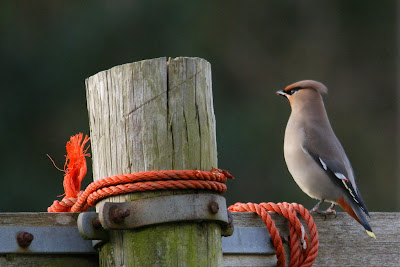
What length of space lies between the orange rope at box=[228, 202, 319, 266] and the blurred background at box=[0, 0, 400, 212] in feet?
24.8

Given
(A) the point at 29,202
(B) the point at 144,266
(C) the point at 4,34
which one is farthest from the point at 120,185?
(C) the point at 4,34

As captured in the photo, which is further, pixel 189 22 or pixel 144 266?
pixel 189 22

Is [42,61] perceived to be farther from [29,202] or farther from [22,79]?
[29,202]

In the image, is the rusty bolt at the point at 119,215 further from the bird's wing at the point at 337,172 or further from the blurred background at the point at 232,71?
the blurred background at the point at 232,71

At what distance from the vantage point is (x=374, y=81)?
13.8 metres

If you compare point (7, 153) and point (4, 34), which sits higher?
point (4, 34)

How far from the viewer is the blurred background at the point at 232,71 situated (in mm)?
11016

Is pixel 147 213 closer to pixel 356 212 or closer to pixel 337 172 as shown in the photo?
pixel 356 212

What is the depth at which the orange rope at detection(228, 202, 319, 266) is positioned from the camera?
2.49 meters

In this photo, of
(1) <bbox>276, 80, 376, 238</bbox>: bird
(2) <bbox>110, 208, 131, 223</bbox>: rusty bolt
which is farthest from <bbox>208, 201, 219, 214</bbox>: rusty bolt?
(1) <bbox>276, 80, 376, 238</bbox>: bird

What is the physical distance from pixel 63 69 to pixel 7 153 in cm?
123

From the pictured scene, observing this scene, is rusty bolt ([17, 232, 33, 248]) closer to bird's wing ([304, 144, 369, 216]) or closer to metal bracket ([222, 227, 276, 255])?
metal bracket ([222, 227, 276, 255])

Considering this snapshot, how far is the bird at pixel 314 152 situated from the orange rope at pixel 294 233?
1438 millimetres

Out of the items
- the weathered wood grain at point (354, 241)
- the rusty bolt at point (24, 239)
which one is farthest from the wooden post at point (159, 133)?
the weathered wood grain at point (354, 241)
